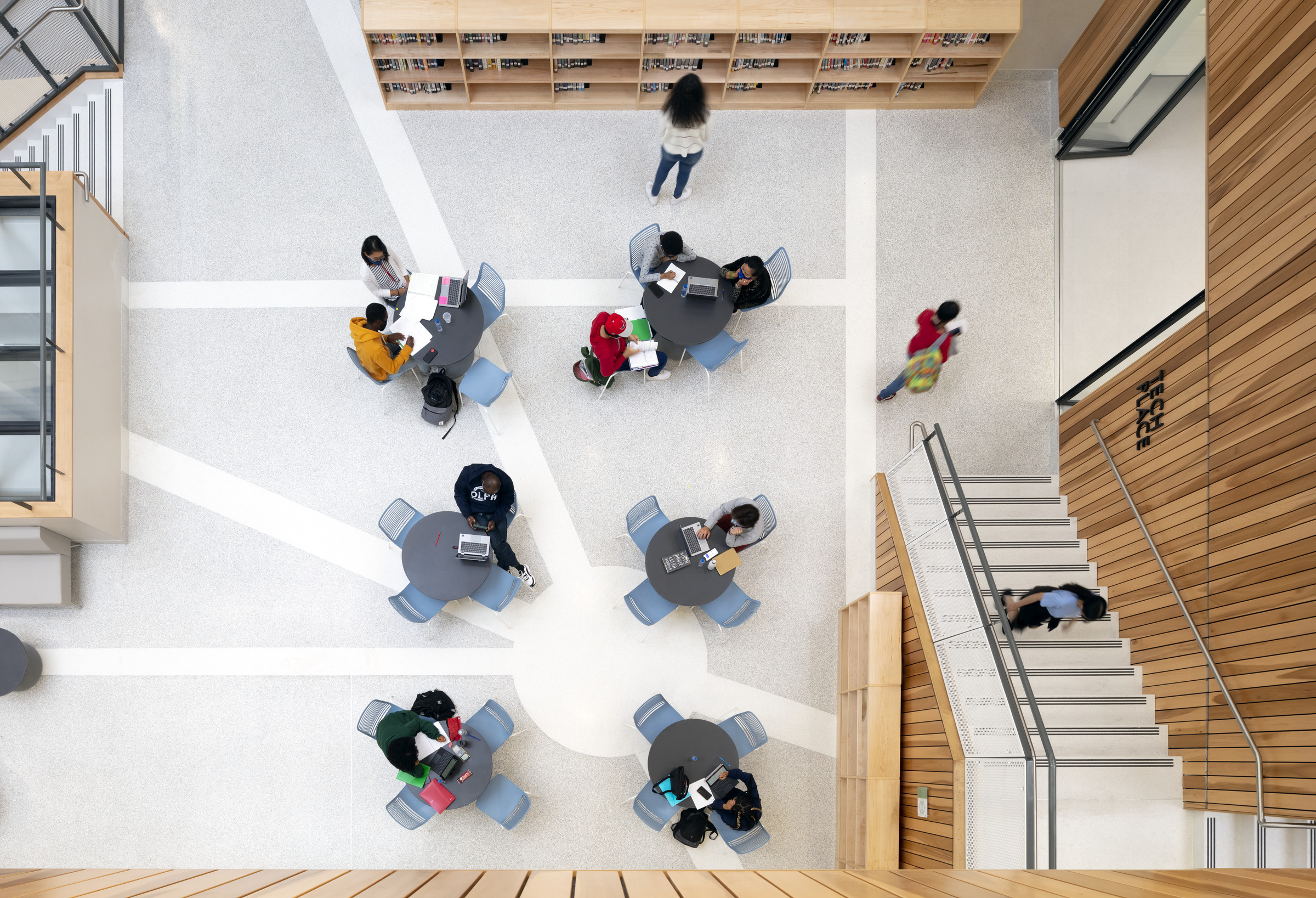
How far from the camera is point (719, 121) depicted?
20.7 ft

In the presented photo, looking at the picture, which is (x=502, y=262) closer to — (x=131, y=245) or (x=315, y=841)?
(x=131, y=245)

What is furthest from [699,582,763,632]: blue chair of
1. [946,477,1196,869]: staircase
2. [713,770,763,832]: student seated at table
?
[946,477,1196,869]: staircase

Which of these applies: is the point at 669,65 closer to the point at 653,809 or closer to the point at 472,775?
the point at 472,775

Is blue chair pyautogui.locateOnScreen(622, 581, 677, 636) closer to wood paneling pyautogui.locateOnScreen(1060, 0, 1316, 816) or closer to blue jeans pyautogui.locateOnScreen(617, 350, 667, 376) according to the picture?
blue jeans pyautogui.locateOnScreen(617, 350, 667, 376)

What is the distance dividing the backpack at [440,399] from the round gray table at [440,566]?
3.02 ft

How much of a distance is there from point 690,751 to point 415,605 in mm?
2339

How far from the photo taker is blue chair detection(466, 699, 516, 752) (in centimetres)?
535

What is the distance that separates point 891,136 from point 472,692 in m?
5.90

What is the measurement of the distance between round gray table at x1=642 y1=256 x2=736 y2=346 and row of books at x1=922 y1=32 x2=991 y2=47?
100.0 inches

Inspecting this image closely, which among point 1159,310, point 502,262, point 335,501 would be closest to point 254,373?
point 335,501

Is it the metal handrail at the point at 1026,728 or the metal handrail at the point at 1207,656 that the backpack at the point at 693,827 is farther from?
the metal handrail at the point at 1207,656

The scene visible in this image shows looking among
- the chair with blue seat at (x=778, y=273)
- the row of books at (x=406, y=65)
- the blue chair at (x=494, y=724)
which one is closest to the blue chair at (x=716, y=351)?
the chair with blue seat at (x=778, y=273)

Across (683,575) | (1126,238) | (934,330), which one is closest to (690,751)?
(683,575)

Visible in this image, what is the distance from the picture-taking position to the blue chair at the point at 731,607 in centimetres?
561
